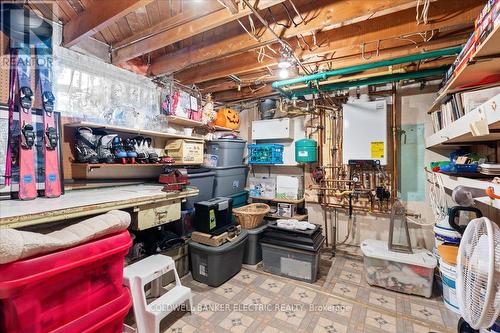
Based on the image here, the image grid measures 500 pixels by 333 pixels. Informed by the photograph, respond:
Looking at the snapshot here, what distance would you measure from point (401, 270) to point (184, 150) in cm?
263

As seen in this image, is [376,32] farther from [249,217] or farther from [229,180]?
[229,180]

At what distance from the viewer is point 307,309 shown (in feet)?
6.40

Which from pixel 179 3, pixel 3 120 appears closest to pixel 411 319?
pixel 179 3

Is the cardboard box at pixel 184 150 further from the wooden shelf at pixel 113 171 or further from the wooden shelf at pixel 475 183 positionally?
the wooden shelf at pixel 475 183

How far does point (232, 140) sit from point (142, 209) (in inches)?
72.2

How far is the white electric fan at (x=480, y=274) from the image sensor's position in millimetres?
976

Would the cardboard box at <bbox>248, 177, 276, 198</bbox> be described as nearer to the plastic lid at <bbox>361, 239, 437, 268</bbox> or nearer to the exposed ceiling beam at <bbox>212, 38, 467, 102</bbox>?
the plastic lid at <bbox>361, 239, 437, 268</bbox>

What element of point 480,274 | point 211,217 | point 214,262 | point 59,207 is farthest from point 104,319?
point 480,274

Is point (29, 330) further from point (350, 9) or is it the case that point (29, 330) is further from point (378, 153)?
point (378, 153)

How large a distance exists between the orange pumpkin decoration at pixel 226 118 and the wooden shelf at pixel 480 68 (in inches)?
101

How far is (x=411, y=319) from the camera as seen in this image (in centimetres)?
182

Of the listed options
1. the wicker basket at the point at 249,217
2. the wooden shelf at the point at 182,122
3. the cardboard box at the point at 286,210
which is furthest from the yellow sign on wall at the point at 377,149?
the wooden shelf at the point at 182,122

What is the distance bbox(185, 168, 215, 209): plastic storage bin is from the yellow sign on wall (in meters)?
2.03

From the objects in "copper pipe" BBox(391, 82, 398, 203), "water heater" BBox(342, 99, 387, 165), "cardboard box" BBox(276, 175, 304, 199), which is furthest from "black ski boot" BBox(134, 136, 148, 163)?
"copper pipe" BBox(391, 82, 398, 203)
